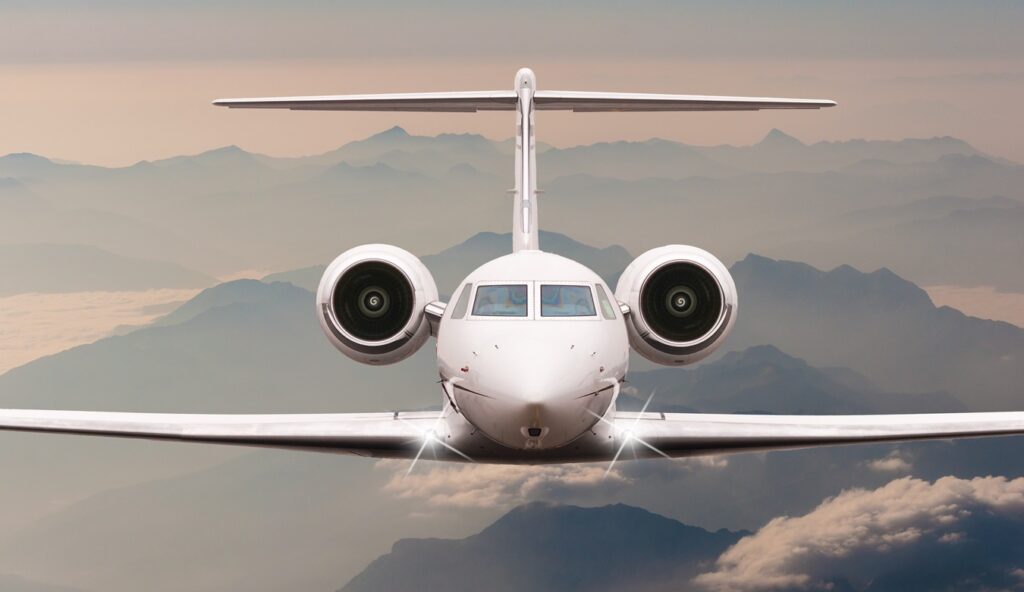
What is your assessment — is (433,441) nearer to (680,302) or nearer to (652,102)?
(680,302)

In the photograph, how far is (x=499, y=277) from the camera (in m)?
18.3

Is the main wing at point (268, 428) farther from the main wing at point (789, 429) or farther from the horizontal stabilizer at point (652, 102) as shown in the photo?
the horizontal stabilizer at point (652, 102)

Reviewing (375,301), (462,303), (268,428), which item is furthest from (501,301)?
(268,428)

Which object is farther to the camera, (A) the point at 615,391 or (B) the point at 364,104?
(B) the point at 364,104

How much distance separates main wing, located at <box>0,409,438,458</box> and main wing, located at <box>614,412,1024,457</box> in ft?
10.4

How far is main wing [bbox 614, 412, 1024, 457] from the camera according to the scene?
20.0 metres

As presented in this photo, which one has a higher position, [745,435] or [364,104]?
[364,104]

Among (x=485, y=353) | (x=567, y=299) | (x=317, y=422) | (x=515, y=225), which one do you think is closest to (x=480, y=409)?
(x=485, y=353)

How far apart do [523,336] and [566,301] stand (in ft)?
3.37

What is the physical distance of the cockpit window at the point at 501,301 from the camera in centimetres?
1778

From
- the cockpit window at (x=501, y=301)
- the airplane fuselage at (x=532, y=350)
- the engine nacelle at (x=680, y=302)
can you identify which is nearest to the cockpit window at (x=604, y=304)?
the airplane fuselage at (x=532, y=350)

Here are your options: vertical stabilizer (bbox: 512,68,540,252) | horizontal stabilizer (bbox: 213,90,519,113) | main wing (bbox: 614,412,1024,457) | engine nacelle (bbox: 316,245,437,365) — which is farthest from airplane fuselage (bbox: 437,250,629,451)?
horizontal stabilizer (bbox: 213,90,519,113)

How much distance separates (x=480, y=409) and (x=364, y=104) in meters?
7.88

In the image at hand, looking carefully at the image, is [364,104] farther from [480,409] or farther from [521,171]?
[480,409]
